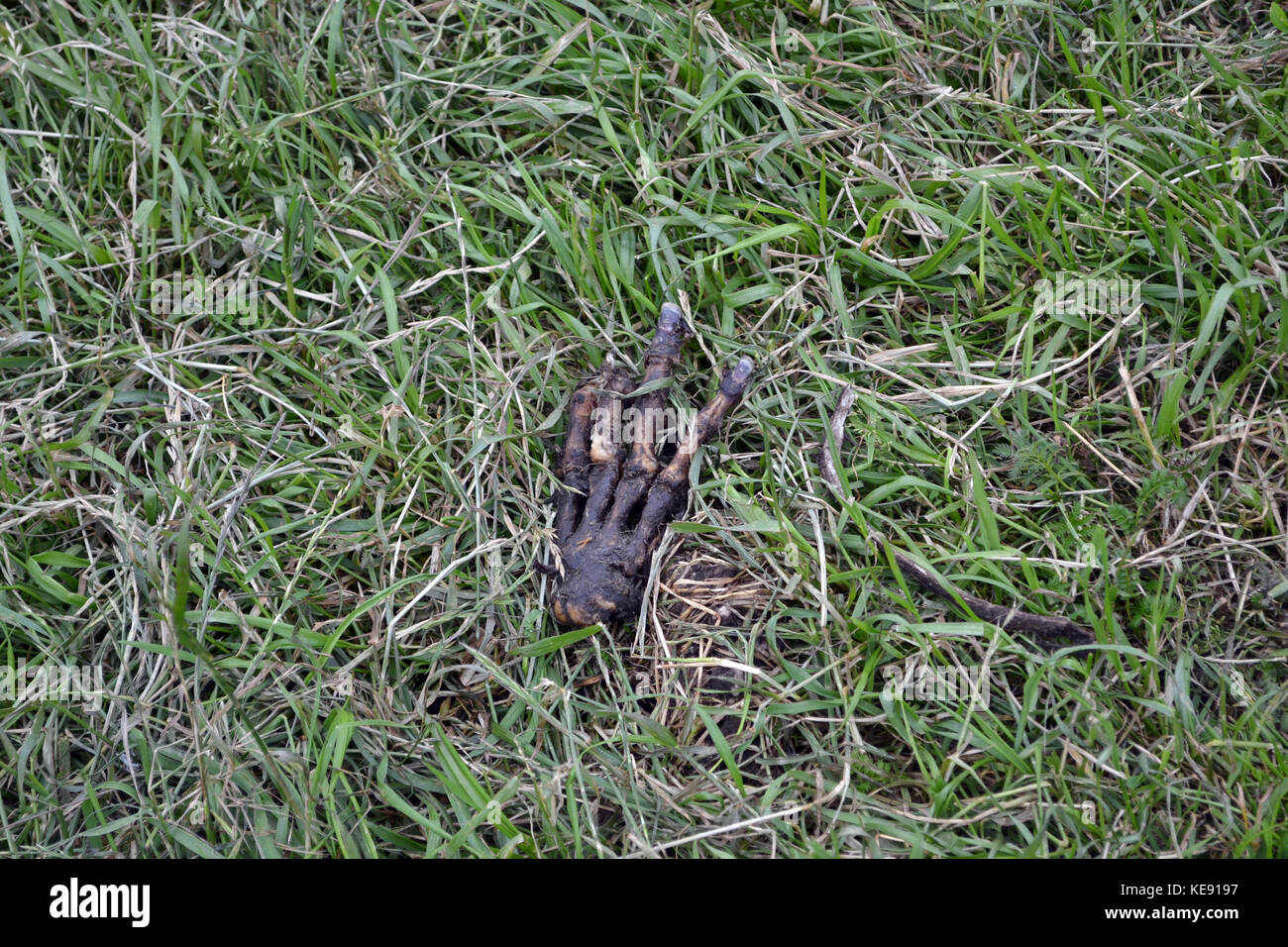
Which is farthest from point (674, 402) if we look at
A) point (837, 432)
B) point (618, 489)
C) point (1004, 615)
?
point (1004, 615)

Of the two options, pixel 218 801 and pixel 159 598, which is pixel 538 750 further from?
pixel 159 598

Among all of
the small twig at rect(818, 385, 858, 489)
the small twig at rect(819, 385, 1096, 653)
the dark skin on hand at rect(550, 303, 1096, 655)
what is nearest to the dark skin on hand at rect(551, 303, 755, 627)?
the dark skin on hand at rect(550, 303, 1096, 655)

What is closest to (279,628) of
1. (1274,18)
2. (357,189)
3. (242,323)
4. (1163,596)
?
(242,323)

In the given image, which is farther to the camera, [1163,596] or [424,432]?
[424,432]

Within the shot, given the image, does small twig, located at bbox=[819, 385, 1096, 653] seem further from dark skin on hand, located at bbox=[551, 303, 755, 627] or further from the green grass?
dark skin on hand, located at bbox=[551, 303, 755, 627]

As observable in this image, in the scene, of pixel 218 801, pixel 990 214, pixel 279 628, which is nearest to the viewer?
pixel 218 801

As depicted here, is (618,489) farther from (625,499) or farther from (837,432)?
(837,432)

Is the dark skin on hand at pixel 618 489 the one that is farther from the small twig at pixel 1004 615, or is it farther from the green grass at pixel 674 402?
the small twig at pixel 1004 615
